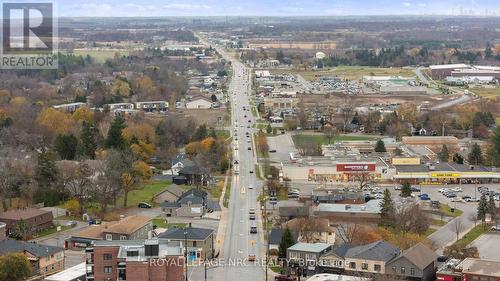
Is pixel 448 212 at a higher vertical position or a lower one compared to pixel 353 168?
lower

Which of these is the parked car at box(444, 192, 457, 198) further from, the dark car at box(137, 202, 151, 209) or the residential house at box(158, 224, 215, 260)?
the residential house at box(158, 224, 215, 260)

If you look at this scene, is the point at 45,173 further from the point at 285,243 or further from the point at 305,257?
the point at 305,257

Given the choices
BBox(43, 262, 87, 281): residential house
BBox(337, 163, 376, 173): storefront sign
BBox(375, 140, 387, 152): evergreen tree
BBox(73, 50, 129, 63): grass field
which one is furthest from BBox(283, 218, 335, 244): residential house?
BBox(73, 50, 129, 63): grass field

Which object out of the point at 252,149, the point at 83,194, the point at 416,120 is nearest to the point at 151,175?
the point at 83,194

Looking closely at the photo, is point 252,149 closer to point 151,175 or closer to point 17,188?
point 151,175

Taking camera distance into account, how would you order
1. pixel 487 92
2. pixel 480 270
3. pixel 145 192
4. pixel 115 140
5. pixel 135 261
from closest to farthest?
pixel 135 261, pixel 480 270, pixel 145 192, pixel 115 140, pixel 487 92

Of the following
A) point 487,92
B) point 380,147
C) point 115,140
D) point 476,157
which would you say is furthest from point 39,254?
point 487,92

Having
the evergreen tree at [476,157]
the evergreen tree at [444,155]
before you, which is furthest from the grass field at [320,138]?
the evergreen tree at [476,157]
